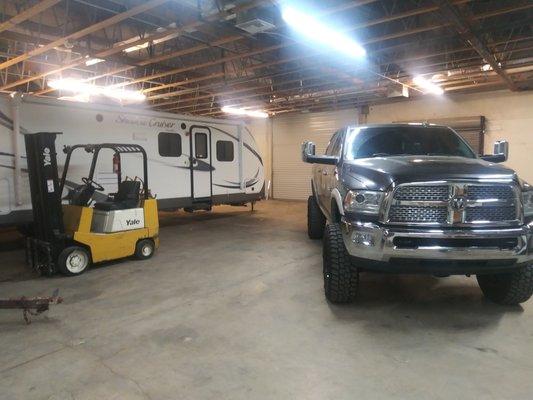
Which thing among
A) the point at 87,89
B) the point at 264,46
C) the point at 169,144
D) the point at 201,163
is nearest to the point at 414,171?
the point at 264,46

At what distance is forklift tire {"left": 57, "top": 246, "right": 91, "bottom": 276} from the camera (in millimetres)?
5465

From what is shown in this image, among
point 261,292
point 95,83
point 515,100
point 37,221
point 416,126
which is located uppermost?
point 95,83

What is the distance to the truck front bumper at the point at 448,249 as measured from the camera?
3420 millimetres

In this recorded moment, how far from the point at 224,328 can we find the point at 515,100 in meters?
10.8

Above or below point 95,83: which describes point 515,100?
below

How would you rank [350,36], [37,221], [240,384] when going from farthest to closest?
[350,36]
[37,221]
[240,384]

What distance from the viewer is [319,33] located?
6406mm

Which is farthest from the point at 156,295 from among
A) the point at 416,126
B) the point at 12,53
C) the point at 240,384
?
the point at 12,53

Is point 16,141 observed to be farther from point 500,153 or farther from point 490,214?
point 500,153

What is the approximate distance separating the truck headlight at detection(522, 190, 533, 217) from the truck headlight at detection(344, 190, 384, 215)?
1381 mm

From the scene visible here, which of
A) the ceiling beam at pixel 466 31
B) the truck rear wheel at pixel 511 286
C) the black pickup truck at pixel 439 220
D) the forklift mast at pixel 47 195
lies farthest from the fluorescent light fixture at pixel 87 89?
the truck rear wheel at pixel 511 286

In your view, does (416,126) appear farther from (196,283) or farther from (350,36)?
(196,283)

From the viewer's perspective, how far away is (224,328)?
12.1ft

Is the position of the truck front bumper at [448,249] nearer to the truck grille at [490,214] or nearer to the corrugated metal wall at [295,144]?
the truck grille at [490,214]
